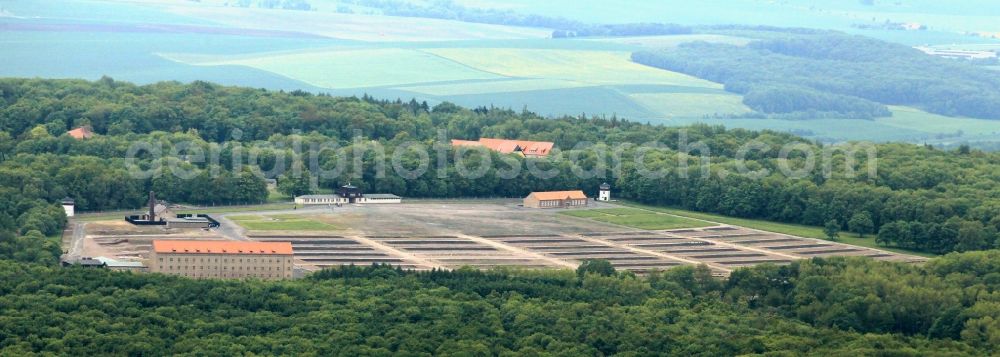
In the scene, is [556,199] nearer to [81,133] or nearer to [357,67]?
[81,133]

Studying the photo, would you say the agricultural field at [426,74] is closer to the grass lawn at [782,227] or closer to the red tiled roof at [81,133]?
the red tiled roof at [81,133]

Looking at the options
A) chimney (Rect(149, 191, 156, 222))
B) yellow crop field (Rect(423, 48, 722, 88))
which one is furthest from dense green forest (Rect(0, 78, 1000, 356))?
yellow crop field (Rect(423, 48, 722, 88))

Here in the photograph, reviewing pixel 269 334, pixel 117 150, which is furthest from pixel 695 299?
pixel 117 150

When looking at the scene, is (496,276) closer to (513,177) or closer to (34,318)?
(34,318)

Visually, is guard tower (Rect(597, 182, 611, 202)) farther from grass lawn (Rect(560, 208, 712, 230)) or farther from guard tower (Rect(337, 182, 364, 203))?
guard tower (Rect(337, 182, 364, 203))

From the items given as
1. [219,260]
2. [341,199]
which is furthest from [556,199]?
[219,260]

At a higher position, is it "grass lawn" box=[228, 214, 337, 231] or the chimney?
the chimney

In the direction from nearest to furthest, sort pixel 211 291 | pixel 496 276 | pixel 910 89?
pixel 211 291
pixel 496 276
pixel 910 89
